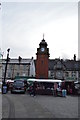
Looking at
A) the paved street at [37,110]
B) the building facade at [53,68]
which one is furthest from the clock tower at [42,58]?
the paved street at [37,110]

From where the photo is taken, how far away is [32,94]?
28.8 metres

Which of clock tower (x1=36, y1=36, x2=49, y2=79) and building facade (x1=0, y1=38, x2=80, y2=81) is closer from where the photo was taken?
clock tower (x1=36, y1=36, x2=49, y2=79)

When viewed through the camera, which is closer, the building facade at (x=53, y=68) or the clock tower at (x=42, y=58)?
the clock tower at (x=42, y=58)

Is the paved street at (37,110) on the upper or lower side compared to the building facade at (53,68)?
lower

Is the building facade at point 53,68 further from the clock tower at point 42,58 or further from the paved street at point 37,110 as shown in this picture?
the paved street at point 37,110

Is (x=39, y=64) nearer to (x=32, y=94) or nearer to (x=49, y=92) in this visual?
(x=49, y=92)

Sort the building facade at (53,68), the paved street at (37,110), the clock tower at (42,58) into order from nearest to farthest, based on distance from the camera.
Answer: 1. the paved street at (37,110)
2. the clock tower at (42,58)
3. the building facade at (53,68)

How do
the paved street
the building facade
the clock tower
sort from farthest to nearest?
the building facade → the clock tower → the paved street

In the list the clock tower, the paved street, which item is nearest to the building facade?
the clock tower

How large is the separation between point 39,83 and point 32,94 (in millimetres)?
6253

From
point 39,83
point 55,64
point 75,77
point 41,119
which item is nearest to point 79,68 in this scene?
point 75,77

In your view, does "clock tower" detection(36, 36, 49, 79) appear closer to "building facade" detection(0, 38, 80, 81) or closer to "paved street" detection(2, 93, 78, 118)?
"building facade" detection(0, 38, 80, 81)

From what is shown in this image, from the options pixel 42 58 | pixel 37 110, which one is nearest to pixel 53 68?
pixel 42 58

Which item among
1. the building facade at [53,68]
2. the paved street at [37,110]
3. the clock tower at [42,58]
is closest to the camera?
the paved street at [37,110]
